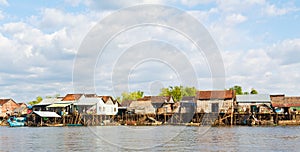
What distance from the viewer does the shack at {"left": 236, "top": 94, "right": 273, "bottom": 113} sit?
61.7m

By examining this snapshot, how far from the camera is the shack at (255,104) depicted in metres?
61.7

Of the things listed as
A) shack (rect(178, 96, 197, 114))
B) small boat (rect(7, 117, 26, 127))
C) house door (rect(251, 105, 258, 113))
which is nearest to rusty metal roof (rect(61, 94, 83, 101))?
small boat (rect(7, 117, 26, 127))

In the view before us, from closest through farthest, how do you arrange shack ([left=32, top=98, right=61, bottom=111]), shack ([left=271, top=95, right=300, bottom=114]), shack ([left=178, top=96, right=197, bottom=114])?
shack ([left=271, top=95, right=300, bottom=114])
shack ([left=178, top=96, right=197, bottom=114])
shack ([left=32, top=98, right=61, bottom=111])

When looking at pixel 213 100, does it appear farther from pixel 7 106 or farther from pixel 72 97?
pixel 7 106

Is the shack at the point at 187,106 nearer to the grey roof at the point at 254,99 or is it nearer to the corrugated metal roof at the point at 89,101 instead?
the grey roof at the point at 254,99

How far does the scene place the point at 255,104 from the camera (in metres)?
62.3

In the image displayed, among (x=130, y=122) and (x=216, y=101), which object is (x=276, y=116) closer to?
(x=216, y=101)

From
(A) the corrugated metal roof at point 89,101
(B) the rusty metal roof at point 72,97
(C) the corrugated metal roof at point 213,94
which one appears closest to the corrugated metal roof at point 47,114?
(A) the corrugated metal roof at point 89,101

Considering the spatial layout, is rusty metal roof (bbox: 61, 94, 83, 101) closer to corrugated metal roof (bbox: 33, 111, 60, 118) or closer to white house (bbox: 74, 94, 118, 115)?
white house (bbox: 74, 94, 118, 115)

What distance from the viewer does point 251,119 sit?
5812 centimetres

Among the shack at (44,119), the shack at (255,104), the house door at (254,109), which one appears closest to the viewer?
the shack at (255,104)

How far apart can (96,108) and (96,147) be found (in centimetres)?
4195

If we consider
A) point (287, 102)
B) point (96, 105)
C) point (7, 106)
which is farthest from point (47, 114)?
point (287, 102)

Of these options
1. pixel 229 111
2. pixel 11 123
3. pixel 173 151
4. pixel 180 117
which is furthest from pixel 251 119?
pixel 11 123
